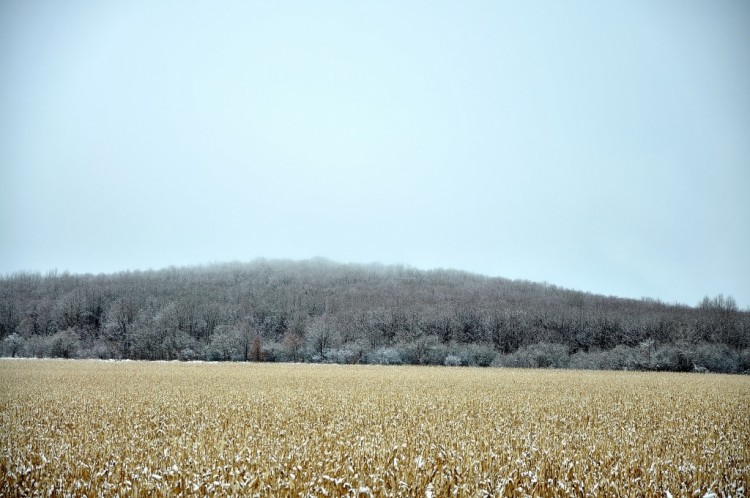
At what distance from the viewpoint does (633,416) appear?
16.1 metres

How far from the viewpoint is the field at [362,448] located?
7148 millimetres

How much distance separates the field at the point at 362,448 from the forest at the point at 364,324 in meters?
54.3

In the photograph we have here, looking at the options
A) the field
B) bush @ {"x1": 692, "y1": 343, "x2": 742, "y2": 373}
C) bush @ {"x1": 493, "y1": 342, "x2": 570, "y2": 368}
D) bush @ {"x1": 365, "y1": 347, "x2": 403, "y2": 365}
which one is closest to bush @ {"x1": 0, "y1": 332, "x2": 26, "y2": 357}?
bush @ {"x1": 365, "y1": 347, "x2": 403, "y2": 365}

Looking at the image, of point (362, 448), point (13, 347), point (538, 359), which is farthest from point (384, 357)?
point (13, 347)

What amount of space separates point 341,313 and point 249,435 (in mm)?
94154

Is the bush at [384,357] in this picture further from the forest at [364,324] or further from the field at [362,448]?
the field at [362,448]

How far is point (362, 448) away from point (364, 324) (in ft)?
289

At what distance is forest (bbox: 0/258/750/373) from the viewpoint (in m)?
68.7

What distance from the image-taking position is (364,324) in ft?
316

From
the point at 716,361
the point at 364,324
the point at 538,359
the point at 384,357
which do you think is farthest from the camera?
the point at 364,324

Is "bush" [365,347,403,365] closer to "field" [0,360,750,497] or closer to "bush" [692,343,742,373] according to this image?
"bush" [692,343,742,373]

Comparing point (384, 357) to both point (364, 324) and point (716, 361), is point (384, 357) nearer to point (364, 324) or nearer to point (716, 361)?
point (364, 324)

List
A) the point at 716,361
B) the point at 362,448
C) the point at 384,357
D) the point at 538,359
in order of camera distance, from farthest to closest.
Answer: the point at 384,357
the point at 538,359
the point at 716,361
the point at 362,448

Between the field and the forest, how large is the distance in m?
54.3
